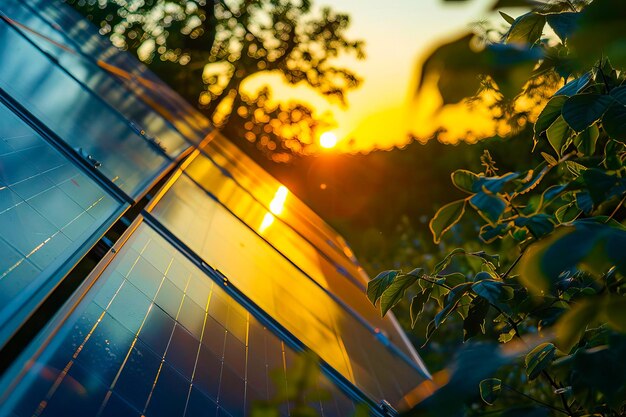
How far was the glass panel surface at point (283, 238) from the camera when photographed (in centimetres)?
449

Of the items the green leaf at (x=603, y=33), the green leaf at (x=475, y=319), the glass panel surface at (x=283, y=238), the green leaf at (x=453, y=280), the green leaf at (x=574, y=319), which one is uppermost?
the glass panel surface at (x=283, y=238)

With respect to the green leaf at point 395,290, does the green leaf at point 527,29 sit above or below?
above

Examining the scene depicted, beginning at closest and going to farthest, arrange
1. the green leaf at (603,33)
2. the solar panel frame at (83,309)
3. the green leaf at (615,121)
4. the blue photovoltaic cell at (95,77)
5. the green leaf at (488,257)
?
the green leaf at (603,33), the solar panel frame at (83,309), the green leaf at (615,121), the green leaf at (488,257), the blue photovoltaic cell at (95,77)

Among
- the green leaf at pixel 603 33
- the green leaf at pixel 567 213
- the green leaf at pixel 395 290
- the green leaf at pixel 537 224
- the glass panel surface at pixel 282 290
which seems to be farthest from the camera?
the glass panel surface at pixel 282 290

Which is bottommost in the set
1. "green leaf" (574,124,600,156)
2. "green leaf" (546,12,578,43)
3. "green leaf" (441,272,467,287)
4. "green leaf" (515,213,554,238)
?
"green leaf" (515,213,554,238)

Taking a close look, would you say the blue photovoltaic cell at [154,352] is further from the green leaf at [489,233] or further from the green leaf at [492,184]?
the green leaf at [489,233]

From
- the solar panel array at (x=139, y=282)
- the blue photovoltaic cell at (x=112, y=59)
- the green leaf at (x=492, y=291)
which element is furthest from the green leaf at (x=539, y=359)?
the blue photovoltaic cell at (x=112, y=59)

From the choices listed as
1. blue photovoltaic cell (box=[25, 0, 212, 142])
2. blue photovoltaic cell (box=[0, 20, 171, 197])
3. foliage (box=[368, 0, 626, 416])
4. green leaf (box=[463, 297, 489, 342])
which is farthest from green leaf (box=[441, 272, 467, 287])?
blue photovoltaic cell (box=[25, 0, 212, 142])

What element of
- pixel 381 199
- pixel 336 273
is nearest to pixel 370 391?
pixel 336 273

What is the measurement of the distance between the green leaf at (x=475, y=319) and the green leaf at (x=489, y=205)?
537mm

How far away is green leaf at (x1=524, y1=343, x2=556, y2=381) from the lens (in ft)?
5.31

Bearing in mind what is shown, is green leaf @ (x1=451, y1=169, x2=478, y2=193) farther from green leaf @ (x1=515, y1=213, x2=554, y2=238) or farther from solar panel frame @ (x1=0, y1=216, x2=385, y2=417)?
solar panel frame @ (x1=0, y1=216, x2=385, y2=417)

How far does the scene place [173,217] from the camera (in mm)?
2957

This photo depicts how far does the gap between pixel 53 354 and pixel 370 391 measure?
155cm
